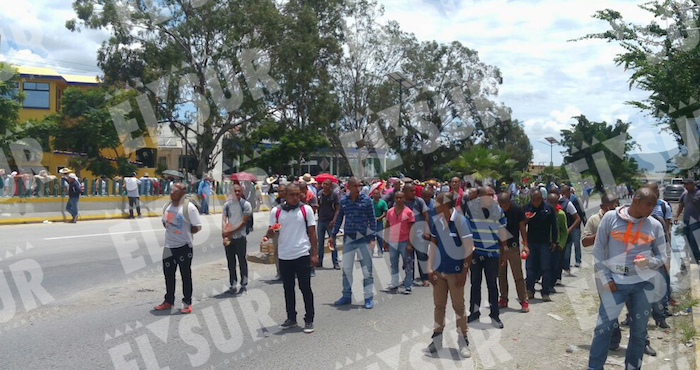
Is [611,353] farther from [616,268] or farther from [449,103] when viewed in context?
[449,103]

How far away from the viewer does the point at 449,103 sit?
5428 centimetres

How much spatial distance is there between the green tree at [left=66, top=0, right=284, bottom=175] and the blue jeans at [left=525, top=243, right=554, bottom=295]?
28.9 m

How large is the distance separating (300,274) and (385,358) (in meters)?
1.47

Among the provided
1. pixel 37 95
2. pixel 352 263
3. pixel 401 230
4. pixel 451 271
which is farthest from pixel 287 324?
pixel 37 95

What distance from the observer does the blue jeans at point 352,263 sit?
835 centimetres

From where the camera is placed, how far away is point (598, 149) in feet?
149

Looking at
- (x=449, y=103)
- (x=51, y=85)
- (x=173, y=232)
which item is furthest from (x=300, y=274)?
(x=51, y=85)

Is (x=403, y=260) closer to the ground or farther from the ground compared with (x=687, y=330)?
farther from the ground

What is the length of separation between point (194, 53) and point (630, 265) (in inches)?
1356

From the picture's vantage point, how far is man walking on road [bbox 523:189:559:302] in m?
8.93

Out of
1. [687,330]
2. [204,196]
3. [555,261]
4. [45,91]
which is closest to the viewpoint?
[687,330]

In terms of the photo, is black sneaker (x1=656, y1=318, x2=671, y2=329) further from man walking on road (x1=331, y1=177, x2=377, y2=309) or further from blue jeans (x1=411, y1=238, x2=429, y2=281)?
man walking on road (x1=331, y1=177, x2=377, y2=309)

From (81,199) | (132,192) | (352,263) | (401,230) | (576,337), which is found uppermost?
(132,192)

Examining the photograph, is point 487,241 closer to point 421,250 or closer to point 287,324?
point 421,250
